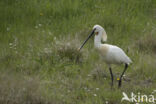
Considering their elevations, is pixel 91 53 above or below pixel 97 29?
below

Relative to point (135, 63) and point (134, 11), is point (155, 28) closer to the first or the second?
point (134, 11)

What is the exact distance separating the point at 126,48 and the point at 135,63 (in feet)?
2.34

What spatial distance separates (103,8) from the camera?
1005 centimetres

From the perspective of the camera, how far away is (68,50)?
303 inches

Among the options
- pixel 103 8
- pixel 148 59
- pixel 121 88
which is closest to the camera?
pixel 121 88

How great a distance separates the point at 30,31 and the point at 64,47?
1.48m

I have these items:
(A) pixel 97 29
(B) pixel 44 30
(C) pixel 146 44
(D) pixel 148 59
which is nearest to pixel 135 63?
(D) pixel 148 59

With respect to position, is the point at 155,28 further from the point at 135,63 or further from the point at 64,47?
the point at 64,47

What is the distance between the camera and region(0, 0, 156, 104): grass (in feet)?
20.2

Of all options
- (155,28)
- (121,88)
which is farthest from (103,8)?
(121,88)

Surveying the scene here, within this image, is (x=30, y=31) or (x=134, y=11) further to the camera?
(x=134, y=11)

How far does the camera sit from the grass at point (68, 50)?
617 cm

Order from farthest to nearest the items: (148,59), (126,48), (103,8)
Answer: (103,8), (126,48), (148,59)

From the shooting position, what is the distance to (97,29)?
6934 mm
